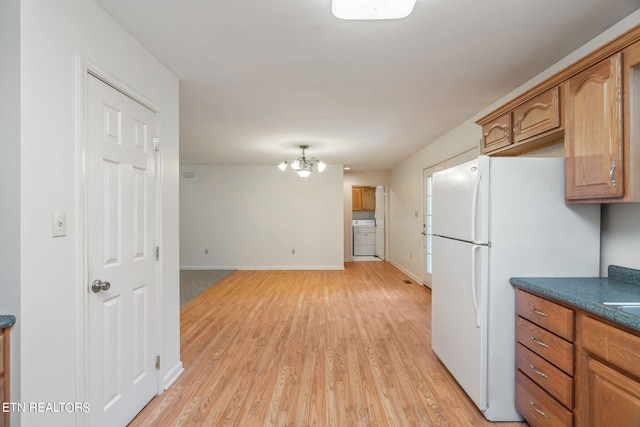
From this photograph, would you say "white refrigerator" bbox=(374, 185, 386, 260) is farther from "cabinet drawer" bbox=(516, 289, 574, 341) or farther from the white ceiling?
"cabinet drawer" bbox=(516, 289, 574, 341)

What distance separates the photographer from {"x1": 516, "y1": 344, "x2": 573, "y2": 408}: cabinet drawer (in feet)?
5.23

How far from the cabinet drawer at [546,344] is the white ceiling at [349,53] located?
177cm

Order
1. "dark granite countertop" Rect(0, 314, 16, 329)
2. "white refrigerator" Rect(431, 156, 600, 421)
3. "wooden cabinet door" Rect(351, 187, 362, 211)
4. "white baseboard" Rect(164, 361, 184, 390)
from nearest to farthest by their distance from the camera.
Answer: "dark granite countertop" Rect(0, 314, 16, 329) → "white refrigerator" Rect(431, 156, 600, 421) → "white baseboard" Rect(164, 361, 184, 390) → "wooden cabinet door" Rect(351, 187, 362, 211)

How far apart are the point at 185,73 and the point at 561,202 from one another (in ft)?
9.33

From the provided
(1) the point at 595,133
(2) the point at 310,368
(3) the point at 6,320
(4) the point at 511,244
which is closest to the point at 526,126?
(1) the point at 595,133

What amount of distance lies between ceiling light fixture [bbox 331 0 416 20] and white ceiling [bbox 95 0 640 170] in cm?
26

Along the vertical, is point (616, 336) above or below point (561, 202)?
below

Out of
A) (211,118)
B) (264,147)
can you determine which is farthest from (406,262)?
(211,118)

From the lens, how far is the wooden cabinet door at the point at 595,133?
5.26 ft

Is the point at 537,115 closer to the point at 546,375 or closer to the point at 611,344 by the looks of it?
the point at 611,344

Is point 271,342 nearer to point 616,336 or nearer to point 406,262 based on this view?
point 616,336

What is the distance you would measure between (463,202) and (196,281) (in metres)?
5.26

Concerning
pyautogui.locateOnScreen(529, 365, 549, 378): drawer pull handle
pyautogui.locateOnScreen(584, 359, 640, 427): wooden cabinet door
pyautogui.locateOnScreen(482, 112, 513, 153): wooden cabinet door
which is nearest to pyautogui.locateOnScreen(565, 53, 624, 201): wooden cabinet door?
pyautogui.locateOnScreen(482, 112, 513, 153): wooden cabinet door

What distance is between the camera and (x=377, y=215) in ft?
30.9
